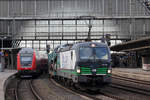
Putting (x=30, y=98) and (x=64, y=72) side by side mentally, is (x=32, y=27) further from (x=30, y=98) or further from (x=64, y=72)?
(x=30, y=98)

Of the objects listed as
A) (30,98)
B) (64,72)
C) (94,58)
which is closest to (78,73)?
(94,58)

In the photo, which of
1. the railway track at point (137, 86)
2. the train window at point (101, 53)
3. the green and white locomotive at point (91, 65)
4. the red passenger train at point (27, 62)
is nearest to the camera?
the green and white locomotive at point (91, 65)

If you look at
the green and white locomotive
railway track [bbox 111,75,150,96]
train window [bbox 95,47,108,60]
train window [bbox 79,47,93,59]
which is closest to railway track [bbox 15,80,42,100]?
the green and white locomotive

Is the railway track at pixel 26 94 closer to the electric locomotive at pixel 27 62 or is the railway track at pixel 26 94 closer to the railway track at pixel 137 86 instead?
the railway track at pixel 137 86

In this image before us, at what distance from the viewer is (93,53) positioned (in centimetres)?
1527

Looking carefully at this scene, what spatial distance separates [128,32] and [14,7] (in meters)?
23.6

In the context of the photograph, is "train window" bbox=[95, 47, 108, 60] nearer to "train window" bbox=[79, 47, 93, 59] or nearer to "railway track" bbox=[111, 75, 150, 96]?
"train window" bbox=[79, 47, 93, 59]

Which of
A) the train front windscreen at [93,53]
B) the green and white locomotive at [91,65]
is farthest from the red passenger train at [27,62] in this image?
the train front windscreen at [93,53]

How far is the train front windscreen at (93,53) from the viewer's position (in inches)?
596

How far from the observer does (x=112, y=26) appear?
52.5 metres

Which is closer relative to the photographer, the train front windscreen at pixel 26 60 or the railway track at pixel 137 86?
the railway track at pixel 137 86

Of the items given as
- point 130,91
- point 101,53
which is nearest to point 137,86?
point 130,91

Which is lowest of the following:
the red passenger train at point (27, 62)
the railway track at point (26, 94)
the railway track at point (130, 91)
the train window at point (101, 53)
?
the railway track at point (26, 94)

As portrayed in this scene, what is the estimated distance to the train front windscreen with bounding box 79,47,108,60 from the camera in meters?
15.1
